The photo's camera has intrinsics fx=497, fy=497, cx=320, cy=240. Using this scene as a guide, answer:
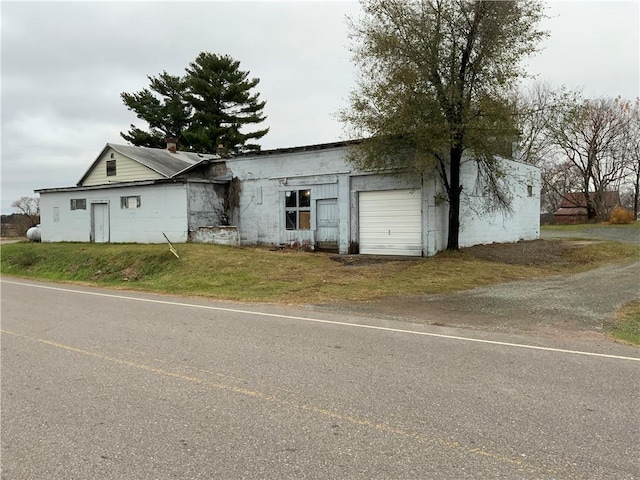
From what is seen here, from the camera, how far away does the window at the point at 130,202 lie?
2509 cm

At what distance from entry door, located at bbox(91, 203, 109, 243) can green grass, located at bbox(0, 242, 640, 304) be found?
3217mm

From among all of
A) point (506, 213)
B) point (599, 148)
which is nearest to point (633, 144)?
point (599, 148)

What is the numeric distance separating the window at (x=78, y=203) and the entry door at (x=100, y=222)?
67cm

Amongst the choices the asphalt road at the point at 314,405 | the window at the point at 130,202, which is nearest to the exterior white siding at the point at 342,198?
the window at the point at 130,202

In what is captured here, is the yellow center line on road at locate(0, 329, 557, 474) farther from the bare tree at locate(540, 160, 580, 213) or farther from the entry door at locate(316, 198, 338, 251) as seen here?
the bare tree at locate(540, 160, 580, 213)

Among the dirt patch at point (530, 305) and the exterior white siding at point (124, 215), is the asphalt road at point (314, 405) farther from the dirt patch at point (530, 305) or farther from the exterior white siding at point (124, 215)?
the exterior white siding at point (124, 215)

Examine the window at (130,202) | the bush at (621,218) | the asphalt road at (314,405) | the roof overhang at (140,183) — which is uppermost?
the roof overhang at (140,183)

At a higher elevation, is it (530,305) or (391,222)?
(391,222)

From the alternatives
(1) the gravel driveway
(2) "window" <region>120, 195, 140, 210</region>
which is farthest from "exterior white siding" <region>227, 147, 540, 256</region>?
(1) the gravel driveway

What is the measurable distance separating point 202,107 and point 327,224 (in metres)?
34.8

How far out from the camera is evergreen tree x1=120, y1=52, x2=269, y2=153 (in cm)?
4962

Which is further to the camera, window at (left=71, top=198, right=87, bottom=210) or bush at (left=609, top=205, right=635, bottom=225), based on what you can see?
bush at (left=609, top=205, right=635, bottom=225)

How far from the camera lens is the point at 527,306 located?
10047 millimetres

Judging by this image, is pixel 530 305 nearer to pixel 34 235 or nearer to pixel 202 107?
pixel 34 235
